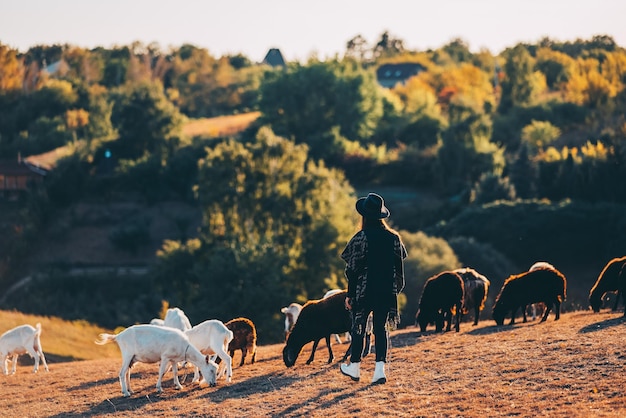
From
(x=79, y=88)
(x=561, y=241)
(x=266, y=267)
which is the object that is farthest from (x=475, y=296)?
(x=79, y=88)

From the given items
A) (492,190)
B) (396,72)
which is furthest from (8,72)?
(492,190)

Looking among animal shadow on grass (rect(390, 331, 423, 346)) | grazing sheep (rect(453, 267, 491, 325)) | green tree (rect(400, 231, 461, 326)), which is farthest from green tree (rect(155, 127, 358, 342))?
animal shadow on grass (rect(390, 331, 423, 346))

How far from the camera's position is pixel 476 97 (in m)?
95.7

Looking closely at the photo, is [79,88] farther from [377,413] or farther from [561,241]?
[377,413]

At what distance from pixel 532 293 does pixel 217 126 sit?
7602 centimetres

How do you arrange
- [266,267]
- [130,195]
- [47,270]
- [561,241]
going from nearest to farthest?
1. [266,267]
2. [561,241]
3. [47,270]
4. [130,195]

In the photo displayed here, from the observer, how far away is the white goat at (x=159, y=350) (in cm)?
1529

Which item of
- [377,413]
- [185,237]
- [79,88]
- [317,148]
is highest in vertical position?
[79,88]

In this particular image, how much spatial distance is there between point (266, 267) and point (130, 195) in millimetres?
34001

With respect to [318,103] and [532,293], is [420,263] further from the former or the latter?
[318,103]

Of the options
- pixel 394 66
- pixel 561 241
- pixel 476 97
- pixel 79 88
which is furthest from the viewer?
pixel 394 66

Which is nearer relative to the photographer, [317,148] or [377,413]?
[377,413]

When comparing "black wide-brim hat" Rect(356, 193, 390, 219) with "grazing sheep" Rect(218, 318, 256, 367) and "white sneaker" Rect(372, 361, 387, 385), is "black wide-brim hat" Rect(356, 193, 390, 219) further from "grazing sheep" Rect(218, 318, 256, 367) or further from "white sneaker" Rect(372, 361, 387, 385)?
"grazing sheep" Rect(218, 318, 256, 367)

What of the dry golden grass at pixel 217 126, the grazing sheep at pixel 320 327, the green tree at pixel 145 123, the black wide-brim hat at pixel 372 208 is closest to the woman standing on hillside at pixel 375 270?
the black wide-brim hat at pixel 372 208
